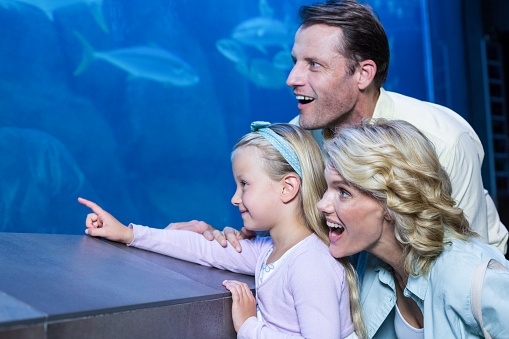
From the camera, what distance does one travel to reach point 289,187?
1.55 m

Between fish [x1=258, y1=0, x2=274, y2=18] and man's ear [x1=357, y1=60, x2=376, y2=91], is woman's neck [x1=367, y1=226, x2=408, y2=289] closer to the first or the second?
man's ear [x1=357, y1=60, x2=376, y2=91]

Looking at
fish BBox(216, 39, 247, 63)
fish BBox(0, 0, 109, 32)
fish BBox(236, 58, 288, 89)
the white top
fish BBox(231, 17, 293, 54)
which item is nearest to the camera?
the white top

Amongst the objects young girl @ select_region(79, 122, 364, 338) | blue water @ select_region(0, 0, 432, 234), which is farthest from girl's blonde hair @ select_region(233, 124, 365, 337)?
blue water @ select_region(0, 0, 432, 234)

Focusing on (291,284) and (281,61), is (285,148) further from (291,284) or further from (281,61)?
(281,61)

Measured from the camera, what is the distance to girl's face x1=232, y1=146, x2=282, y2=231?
1524mm

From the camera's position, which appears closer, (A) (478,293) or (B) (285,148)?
(A) (478,293)

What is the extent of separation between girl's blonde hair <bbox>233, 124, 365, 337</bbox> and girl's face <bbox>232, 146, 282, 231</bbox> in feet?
0.07

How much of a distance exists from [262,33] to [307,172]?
11.3 metres

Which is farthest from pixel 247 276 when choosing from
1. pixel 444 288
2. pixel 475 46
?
pixel 475 46

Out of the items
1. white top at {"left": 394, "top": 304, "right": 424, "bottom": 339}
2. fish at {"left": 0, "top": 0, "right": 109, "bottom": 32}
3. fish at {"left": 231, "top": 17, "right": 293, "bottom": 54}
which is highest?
fish at {"left": 0, "top": 0, "right": 109, "bottom": 32}

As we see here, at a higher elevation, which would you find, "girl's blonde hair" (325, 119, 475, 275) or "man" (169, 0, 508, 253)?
"man" (169, 0, 508, 253)

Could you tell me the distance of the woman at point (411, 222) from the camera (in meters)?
1.27

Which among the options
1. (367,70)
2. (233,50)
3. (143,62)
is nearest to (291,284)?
(367,70)

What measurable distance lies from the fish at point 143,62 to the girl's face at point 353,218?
20.7 ft
